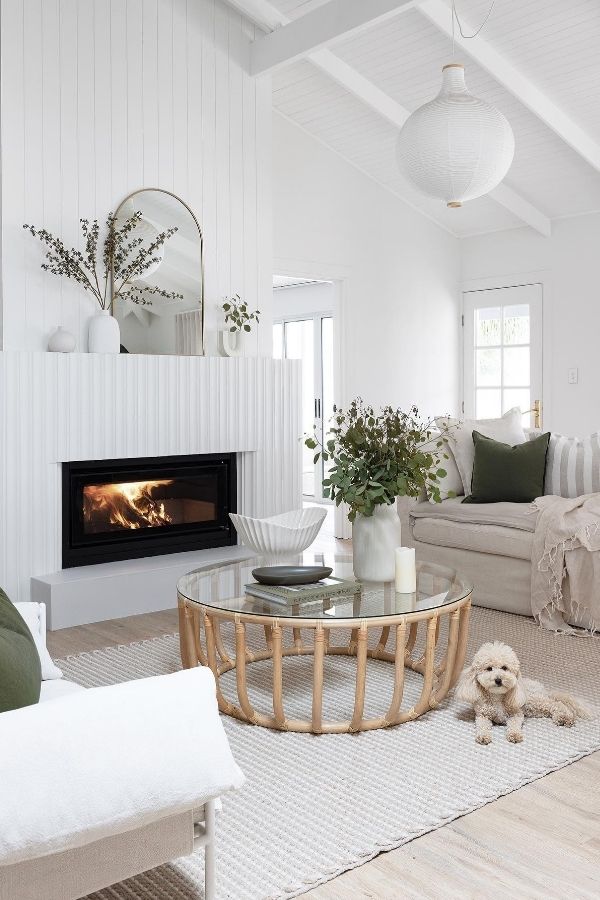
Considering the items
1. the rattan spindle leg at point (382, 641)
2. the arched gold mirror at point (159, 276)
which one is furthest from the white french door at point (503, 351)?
the rattan spindle leg at point (382, 641)

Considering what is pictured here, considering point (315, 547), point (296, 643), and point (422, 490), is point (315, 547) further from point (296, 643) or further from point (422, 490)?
point (296, 643)

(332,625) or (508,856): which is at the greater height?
(332,625)

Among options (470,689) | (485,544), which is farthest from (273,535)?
(485,544)

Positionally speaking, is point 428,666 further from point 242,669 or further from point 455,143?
point 455,143

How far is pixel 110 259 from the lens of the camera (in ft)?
15.2

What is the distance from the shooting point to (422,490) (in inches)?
189

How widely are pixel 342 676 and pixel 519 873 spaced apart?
1384mm

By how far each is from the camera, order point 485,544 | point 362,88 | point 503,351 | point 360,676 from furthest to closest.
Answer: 1. point 503,351
2. point 362,88
3. point 485,544
4. point 360,676

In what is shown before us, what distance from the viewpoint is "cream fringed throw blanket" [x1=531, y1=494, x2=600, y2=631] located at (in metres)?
3.89

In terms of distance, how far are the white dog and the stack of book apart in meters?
0.48

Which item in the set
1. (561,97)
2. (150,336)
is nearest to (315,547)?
(150,336)

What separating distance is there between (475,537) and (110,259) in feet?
7.64

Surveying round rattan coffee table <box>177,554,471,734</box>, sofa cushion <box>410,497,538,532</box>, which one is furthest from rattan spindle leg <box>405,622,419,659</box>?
sofa cushion <box>410,497,538,532</box>

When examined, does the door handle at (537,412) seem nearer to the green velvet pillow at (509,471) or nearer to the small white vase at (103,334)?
the green velvet pillow at (509,471)
